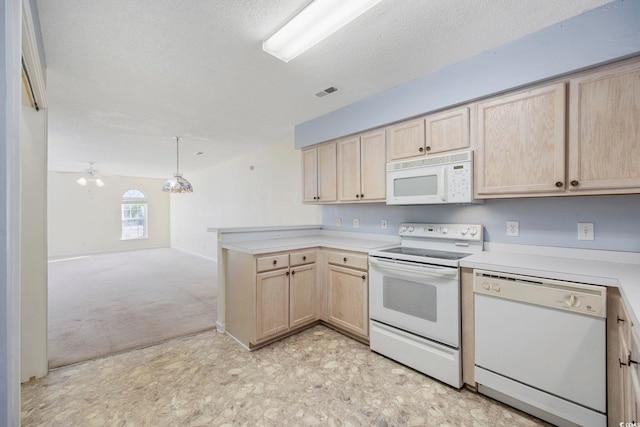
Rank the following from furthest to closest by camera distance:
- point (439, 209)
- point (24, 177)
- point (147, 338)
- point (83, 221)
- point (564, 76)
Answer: point (83, 221)
point (147, 338)
point (439, 209)
point (24, 177)
point (564, 76)

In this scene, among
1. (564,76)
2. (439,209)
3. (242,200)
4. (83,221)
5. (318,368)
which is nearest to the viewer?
(564,76)

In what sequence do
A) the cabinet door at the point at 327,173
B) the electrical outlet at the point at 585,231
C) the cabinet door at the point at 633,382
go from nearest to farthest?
the cabinet door at the point at 633,382, the electrical outlet at the point at 585,231, the cabinet door at the point at 327,173

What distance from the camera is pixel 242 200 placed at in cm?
572

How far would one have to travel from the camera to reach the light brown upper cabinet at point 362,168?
2.74 m

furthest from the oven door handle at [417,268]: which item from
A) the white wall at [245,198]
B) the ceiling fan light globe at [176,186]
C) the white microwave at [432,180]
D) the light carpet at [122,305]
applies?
the ceiling fan light globe at [176,186]

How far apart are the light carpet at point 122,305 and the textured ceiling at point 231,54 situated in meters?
2.44

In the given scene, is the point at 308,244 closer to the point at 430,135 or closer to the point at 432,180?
the point at 432,180

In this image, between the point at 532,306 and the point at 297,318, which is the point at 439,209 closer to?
the point at 532,306

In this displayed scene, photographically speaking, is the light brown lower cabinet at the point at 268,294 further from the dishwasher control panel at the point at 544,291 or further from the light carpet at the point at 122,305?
the dishwasher control panel at the point at 544,291

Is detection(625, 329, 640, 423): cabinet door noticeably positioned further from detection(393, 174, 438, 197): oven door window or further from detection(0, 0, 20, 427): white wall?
detection(0, 0, 20, 427): white wall

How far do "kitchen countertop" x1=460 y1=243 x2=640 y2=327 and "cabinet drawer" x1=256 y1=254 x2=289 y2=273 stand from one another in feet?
5.04

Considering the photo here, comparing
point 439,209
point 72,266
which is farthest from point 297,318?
point 72,266

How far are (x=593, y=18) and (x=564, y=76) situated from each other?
1.06 ft

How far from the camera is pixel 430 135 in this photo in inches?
92.7
